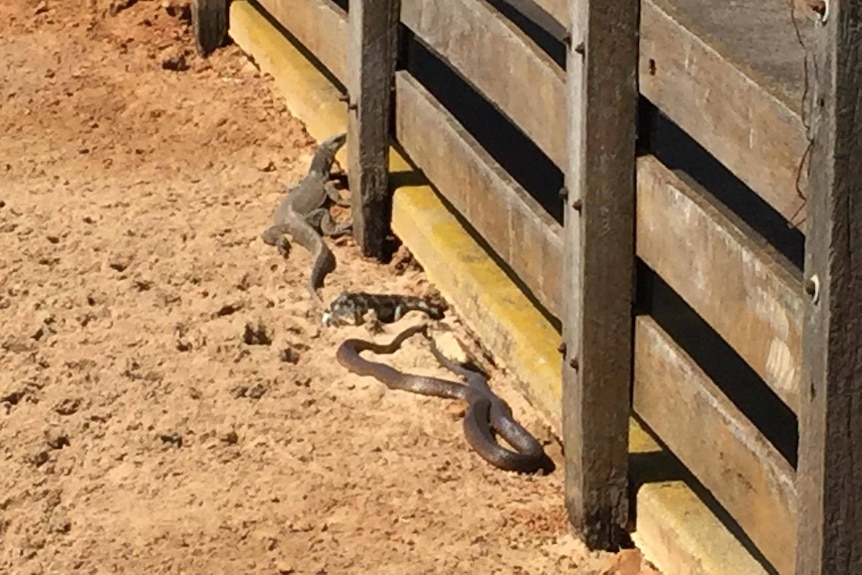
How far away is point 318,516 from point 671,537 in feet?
3.54

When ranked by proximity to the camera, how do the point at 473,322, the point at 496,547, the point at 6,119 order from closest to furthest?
the point at 496,547, the point at 473,322, the point at 6,119

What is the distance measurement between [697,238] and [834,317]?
3.22 feet

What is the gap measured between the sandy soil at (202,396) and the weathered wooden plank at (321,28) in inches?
19.9

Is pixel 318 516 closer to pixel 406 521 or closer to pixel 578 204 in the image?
pixel 406 521

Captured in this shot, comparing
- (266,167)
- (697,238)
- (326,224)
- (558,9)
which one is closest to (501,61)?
(558,9)

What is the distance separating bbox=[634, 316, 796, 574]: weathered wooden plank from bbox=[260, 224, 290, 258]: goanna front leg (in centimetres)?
263

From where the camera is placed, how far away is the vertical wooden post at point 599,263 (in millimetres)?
4672

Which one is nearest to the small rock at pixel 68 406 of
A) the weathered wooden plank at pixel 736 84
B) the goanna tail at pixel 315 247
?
the goanna tail at pixel 315 247

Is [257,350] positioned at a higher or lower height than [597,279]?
lower

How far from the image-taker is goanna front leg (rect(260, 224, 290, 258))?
734cm

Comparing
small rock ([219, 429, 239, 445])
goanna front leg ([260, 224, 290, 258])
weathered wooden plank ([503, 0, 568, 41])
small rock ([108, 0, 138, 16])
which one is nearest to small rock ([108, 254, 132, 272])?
goanna front leg ([260, 224, 290, 258])

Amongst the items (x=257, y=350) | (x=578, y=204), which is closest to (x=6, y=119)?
(x=257, y=350)

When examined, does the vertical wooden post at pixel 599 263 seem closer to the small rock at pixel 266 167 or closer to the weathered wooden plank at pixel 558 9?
the weathered wooden plank at pixel 558 9

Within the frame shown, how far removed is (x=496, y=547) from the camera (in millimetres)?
5129
